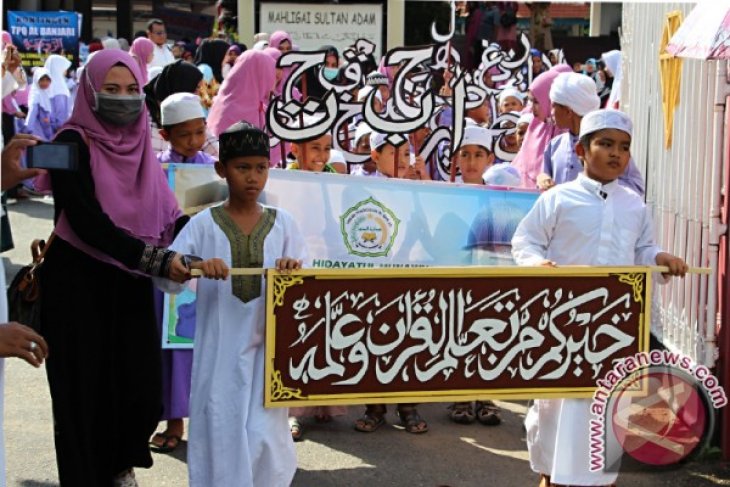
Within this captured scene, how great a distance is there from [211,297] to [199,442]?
1.79 ft

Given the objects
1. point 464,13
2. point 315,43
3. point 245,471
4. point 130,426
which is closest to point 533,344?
point 245,471

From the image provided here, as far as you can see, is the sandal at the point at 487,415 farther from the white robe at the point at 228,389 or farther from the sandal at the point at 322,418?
the white robe at the point at 228,389

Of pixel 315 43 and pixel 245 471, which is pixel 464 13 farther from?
pixel 245 471

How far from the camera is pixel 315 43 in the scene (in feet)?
63.6

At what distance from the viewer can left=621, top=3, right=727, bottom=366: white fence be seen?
220 inches

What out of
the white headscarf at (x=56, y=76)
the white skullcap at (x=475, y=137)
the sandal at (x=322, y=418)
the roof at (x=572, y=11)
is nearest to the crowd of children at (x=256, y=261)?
the sandal at (x=322, y=418)

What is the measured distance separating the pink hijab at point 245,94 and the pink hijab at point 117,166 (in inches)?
114

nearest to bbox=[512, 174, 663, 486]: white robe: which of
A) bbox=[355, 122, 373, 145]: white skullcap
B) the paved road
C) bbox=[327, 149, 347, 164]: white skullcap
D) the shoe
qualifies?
the paved road

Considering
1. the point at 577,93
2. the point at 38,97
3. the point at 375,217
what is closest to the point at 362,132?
the point at 375,217

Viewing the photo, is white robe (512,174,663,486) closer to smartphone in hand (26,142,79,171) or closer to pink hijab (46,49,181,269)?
pink hijab (46,49,181,269)

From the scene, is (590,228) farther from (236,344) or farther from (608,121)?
(236,344)

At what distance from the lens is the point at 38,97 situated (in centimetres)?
1521

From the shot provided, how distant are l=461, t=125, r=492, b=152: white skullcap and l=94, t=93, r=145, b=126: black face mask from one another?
253 cm

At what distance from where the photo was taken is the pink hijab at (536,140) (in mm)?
6711
